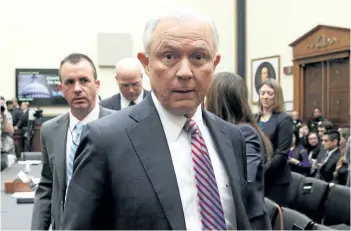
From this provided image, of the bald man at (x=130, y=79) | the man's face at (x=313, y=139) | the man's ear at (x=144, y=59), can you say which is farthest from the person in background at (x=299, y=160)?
the man's ear at (x=144, y=59)

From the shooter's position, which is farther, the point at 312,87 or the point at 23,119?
the point at 23,119

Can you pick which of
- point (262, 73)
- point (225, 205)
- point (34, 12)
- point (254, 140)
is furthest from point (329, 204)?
point (34, 12)

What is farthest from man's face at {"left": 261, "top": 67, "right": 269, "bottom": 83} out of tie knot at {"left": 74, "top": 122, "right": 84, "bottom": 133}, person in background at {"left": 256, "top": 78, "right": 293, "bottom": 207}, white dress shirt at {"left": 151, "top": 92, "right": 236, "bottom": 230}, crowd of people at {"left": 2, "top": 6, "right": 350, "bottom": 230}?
white dress shirt at {"left": 151, "top": 92, "right": 236, "bottom": 230}

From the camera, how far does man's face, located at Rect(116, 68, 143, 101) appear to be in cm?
321

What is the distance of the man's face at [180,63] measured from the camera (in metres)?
1.27

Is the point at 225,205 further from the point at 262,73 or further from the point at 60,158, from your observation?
the point at 262,73

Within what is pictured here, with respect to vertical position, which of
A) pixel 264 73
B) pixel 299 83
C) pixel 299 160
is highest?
pixel 264 73

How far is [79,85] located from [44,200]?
0.56 m

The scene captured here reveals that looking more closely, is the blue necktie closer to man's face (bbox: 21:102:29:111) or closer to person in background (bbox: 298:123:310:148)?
person in background (bbox: 298:123:310:148)

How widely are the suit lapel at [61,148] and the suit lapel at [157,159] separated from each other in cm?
92

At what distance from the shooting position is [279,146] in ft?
13.2

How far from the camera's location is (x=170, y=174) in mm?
1262

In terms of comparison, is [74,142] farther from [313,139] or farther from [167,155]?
[313,139]

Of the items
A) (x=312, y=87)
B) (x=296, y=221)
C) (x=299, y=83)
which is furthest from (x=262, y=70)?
(x=296, y=221)
